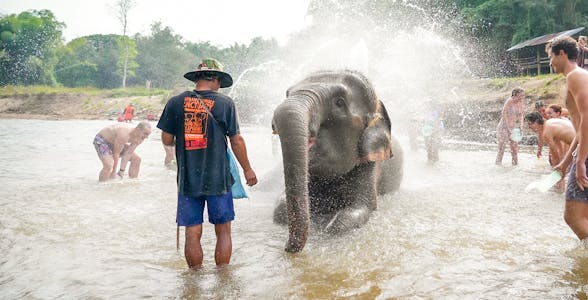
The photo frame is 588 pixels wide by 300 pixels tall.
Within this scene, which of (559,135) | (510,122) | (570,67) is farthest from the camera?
(510,122)

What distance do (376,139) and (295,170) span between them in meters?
1.45

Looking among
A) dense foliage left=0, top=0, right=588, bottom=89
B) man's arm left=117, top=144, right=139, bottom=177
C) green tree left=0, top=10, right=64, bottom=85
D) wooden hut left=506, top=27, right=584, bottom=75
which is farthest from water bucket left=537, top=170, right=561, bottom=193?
green tree left=0, top=10, right=64, bottom=85

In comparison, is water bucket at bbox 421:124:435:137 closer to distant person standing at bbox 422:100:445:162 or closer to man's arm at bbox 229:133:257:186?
distant person standing at bbox 422:100:445:162

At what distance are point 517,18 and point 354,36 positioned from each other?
560 inches

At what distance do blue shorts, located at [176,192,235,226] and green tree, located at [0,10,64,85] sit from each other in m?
52.3

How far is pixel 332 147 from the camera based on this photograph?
4.12 meters

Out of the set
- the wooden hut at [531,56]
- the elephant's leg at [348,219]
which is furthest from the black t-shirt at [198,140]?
the wooden hut at [531,56]

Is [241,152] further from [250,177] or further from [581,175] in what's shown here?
[581,175]

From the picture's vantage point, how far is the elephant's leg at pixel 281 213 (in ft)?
14.5

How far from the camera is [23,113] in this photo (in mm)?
41344

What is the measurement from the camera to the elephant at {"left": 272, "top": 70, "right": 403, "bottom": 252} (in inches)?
127

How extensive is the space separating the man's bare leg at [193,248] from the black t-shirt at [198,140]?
10.3 inches

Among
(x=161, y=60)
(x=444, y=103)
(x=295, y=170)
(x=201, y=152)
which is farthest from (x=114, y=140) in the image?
(x=161, y=60)

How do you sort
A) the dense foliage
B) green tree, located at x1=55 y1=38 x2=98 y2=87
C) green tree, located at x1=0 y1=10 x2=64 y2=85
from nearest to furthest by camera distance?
the dense foliage → green tree, located at x1=0 y1=10 x2=64 y2=85 → green tree, located at x1=55 y1=38 x2=98 y2=87
